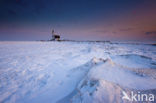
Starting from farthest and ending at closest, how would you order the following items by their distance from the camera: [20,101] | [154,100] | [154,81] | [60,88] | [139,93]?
1. [60,88]
2. [154,81]
3. [20,101]
4. [139,93]
5. [154,100]

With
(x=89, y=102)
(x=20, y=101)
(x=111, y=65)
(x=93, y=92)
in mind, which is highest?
(x=111, y=65)

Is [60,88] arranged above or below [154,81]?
below

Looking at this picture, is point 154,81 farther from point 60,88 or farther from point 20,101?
point 20,101

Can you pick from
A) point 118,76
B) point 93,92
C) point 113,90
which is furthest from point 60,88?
point 118,76

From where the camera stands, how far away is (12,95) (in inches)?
88.8

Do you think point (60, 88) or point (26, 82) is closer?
point (60, 88)

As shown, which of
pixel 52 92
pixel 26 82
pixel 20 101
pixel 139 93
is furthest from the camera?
pixel 26 82

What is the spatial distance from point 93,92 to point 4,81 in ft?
11.9

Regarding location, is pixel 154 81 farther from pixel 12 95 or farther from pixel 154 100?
pixel 12 95

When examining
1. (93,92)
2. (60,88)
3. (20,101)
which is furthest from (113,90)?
(20,101)

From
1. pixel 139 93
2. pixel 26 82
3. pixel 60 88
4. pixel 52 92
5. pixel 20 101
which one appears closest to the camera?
pixel 139 93

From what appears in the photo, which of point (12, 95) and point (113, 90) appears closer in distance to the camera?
point (113, 90)

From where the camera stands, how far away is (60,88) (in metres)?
2.60

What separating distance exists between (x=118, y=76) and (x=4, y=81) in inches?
176
